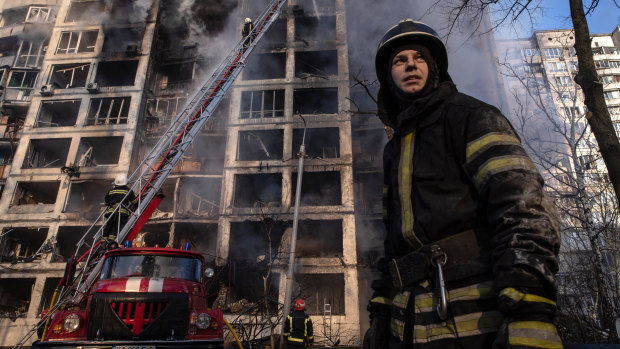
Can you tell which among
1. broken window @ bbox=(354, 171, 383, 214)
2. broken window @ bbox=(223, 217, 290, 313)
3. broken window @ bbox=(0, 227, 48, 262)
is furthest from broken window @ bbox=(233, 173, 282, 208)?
broken window @ bbox=(0, 227, 48, 262)

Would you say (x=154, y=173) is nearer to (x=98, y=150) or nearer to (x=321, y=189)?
(x=321, y=189)

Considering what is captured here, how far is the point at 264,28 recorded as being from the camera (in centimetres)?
2022

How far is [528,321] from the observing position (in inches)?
47.3

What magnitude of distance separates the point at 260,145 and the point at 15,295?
2001 cm

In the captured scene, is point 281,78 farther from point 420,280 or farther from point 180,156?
point 420,280

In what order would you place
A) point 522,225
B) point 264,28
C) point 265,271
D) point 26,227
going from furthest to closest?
1. point 26,227
2. point 265,271
3. point 264,28
4. point 522,225

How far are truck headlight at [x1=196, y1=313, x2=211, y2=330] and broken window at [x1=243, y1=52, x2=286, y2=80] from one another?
81.2ft

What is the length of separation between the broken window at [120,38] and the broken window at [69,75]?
2361 mm

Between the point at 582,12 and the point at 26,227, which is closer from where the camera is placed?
the point at 582,12

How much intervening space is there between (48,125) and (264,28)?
821 inches

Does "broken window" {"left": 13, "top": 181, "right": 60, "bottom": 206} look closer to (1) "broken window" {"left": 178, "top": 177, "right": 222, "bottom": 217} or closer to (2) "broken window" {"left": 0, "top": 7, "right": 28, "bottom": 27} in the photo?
(1) "broken window" {"left": 178, "top": 177, "right": 222, "bottom": 217}

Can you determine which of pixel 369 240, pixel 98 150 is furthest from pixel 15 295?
pixel 369 240

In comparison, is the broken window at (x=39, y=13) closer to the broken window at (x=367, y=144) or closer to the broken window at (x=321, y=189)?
the broken window at (x=321, y=189)

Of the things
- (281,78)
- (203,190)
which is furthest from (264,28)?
(203,190)
